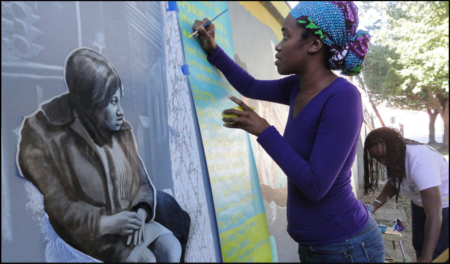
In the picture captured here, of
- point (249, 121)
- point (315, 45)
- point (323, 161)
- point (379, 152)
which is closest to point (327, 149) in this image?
point (323, 161)

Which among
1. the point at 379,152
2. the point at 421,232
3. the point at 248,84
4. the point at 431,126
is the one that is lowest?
the point at 421,232

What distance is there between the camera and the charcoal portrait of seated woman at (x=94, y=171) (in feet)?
2.84

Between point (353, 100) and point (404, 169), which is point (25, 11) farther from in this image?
point (404, 169)

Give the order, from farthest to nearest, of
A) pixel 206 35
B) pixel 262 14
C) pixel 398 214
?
pixel 262 14
pixel 398 214
pixel 206 35

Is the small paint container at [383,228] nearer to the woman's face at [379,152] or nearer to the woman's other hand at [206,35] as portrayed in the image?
the woman's face at [379,152]

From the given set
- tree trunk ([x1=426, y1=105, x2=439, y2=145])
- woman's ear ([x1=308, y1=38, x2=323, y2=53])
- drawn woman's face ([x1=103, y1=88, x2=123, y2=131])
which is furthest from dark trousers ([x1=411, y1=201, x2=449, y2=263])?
drawn woman's face ([x1=103, y1=88, x2=123, y2=131])

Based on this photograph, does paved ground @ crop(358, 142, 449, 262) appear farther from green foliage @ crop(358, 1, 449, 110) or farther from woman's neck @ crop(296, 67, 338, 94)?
woman's neck @ crop(296, 67, 338, 94)

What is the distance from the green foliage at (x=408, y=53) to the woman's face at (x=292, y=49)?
2.19 ft

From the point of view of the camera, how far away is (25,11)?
0.86 m

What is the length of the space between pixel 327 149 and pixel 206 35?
89cm

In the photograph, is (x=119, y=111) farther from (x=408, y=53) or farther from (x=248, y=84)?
(x=408, y=53)

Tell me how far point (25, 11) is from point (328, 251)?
126cm

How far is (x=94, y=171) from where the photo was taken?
1.00 meters

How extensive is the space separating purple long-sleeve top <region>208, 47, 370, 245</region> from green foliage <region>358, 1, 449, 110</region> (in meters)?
0.76
